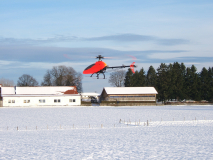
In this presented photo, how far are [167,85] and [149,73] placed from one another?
97.9 feet

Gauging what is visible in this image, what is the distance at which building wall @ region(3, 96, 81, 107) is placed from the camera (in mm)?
72125

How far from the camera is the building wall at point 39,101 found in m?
72.1

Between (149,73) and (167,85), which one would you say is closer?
(167,85)

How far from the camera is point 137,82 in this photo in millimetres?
105250

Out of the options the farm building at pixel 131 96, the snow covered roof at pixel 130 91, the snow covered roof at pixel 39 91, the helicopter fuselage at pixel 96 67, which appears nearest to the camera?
the helicopter fuselage at pixel 96 67

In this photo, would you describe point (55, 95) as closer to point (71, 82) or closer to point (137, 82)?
point (71, 82)

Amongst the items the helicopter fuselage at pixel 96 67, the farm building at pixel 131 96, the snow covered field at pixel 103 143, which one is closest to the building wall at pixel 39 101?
the farm building at pixel 131 96

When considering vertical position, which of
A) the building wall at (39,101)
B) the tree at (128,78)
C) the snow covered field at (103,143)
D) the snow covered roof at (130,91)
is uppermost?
the tree at (128,78)

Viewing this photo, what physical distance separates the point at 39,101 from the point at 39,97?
3.07ft

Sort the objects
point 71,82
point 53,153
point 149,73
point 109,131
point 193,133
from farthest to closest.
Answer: point 149,73 < point 71,82 < point 109,131 < point 193,133 < point 53,153

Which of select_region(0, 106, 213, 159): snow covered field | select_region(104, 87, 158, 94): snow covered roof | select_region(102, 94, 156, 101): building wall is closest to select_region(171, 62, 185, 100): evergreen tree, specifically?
select_region(104, 87, 158, 94): snow covered roof

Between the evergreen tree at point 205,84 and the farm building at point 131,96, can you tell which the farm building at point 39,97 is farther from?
the evergreen tree at point 205,84

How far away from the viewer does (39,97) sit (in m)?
72.6

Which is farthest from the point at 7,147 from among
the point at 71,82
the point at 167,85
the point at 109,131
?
the point at 71,82
